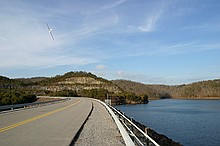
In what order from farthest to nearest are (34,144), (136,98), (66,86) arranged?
(66,86)
(136,98)
(34,144)

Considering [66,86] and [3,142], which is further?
[66,86]

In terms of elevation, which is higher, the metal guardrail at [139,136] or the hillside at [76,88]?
the hillside at [76,88]

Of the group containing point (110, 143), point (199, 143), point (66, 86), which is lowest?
point (199, 143)

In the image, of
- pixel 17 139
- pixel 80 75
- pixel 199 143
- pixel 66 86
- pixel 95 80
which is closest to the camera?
pixel 17 139

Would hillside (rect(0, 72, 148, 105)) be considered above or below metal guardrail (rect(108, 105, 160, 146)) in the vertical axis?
above

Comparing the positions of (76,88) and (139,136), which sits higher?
(76,88)

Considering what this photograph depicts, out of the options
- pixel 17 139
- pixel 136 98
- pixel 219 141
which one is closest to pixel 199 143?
pixel 219 141

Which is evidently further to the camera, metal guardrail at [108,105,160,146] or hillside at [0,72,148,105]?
hillside at [0,72,148,105]

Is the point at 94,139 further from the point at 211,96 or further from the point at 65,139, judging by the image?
the point at 211,96

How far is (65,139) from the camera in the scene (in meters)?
11.0

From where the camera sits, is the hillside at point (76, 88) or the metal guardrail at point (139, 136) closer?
the metal guardrail at point (139, 136)

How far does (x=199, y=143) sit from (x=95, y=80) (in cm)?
15822

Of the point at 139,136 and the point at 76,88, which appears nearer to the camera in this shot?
the point at 139,136

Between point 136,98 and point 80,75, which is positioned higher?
point 80,75
